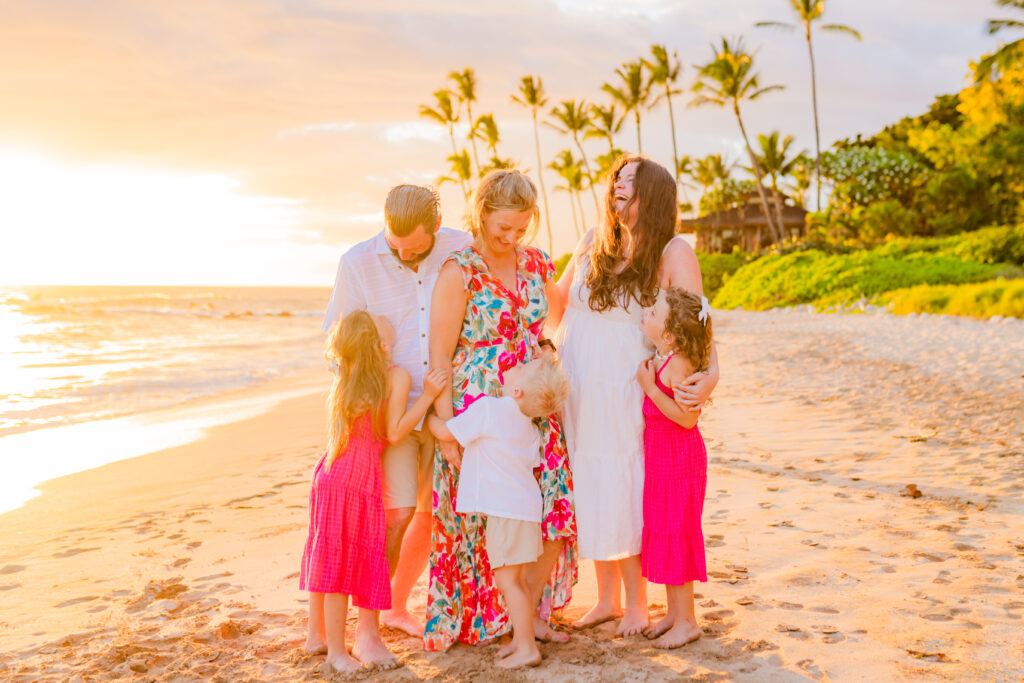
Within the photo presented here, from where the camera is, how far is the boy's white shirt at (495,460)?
2.89 meters

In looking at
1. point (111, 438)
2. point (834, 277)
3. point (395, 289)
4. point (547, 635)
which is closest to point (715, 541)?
point (547, 635)

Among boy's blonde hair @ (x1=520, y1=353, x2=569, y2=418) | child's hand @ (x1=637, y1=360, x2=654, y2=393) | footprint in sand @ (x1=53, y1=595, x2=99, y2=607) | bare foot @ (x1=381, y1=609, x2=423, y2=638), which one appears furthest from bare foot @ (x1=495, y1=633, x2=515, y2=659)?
footprint in sand @ (x1=53, y1=595, x2=99, y2=607)

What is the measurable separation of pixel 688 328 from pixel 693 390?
23cm

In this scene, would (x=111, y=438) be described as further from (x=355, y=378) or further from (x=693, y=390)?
(x=693, y=390)

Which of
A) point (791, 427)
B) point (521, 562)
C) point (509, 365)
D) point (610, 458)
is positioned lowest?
point (791, 427)

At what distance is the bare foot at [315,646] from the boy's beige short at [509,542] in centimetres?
77

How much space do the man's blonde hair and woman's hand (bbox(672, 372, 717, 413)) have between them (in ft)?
3.80

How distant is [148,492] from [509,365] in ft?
13.4

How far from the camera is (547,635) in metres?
3.06

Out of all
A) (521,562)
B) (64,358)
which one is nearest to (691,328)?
(521,562)

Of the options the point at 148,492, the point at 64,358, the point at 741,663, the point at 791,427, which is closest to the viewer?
the point at 741,663

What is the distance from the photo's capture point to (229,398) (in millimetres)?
11406

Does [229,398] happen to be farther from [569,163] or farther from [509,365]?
[569,163]

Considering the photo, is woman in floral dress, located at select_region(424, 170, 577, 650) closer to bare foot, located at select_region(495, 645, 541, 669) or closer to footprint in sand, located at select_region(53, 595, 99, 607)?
bare foot, located at select_region(495, 645, 541, 669)
